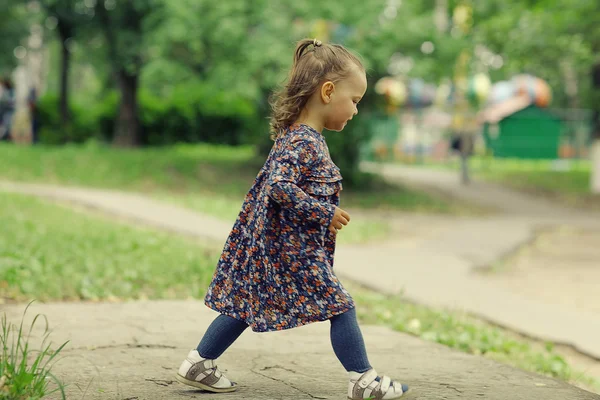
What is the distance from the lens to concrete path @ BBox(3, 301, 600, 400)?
3686 millimetres

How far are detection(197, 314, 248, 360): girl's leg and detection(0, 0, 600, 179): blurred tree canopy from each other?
9.03m

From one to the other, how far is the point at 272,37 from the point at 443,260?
7407 millimetres

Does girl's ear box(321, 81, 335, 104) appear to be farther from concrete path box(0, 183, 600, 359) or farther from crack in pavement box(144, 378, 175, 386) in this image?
concrete path box(0, 183, 600, 359)

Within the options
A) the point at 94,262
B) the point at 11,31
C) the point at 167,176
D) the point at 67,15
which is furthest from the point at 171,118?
the point at 94,262

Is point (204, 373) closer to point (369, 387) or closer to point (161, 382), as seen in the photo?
point (161, 382)

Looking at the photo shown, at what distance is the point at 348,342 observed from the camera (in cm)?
350

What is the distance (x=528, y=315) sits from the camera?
671cm

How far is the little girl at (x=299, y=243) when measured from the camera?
347cm

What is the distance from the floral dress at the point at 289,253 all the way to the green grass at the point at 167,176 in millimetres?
10527

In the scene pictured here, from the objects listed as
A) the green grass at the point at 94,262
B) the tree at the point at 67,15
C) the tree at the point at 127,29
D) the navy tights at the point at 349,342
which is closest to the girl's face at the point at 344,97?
the navy tights at the point at 349,342

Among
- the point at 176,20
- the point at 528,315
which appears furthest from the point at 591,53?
the point at 528,315

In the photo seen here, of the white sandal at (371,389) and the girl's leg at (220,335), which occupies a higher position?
the girl's leg at (220,335)

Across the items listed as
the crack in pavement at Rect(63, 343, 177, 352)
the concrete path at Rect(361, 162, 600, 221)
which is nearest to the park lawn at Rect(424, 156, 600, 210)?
the concrete path at Rect(361, 162, 600, 221)

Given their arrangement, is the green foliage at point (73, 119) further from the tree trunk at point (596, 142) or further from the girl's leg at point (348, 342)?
the girl's leg at point (348, 342)
